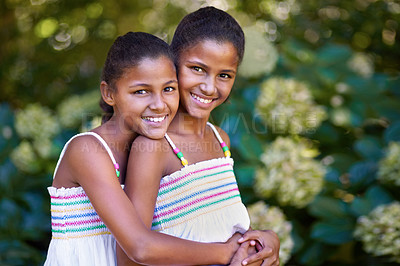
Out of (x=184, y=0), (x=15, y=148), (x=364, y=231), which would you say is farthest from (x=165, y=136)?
(x=184, y=0)

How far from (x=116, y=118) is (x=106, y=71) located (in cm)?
16

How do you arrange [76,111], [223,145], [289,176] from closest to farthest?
[223,145], [289,176], [76,111]

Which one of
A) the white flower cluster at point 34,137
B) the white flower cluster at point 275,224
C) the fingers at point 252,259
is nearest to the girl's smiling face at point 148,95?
the fingers at point 252,259

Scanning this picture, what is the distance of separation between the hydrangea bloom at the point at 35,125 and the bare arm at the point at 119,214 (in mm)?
1865

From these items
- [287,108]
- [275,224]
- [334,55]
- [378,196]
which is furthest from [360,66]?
[275,224]

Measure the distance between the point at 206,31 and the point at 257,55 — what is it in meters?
1.70

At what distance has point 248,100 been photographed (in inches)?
128

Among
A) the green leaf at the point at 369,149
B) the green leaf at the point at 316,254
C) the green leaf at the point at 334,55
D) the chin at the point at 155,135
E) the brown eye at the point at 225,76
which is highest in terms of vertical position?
the green leaf at the point at 334,55

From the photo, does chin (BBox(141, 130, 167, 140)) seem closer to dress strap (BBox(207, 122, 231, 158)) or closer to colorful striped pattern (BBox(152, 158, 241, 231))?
colorful striped pattern (BBox(152, 158, 241, 231))

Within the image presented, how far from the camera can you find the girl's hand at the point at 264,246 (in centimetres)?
166

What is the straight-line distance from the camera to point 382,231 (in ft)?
8.56

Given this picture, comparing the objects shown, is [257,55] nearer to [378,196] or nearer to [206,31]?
[378,196]

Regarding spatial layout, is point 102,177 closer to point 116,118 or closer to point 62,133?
point 116,118

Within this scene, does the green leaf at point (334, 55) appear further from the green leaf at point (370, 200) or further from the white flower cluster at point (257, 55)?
the green leaf at point (370, 200)
